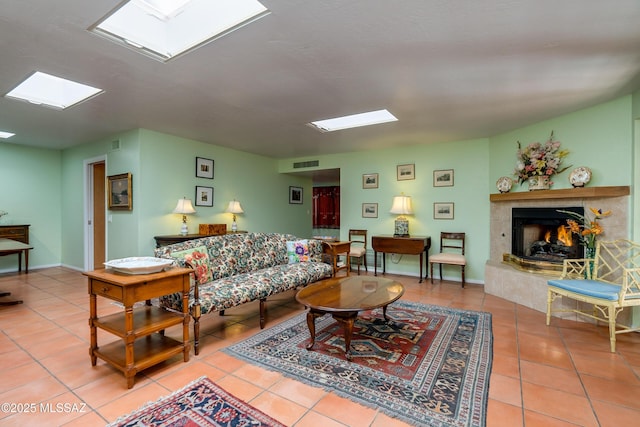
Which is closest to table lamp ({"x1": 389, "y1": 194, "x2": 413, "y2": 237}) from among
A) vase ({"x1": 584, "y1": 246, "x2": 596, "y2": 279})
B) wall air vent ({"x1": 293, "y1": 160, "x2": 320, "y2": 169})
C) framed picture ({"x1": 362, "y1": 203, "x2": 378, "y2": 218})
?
framed picture ({"x1": 362, "y1": 203, "x2": 378, "y2": 218})

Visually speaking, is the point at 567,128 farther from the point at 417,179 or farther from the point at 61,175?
the point at 61,175

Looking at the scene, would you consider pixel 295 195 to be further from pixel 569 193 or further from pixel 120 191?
pixel 569 193

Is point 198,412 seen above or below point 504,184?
below

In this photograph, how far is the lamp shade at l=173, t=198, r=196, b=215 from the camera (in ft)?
14.2

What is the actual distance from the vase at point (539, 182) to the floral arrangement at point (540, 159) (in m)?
0.04

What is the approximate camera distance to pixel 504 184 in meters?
4.13

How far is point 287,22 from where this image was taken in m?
1.77

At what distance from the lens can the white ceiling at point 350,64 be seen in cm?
170

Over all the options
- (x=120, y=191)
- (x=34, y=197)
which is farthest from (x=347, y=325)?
(x=34, y=197)

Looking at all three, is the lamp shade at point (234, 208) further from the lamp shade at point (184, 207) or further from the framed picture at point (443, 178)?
the framed picture at point (443, 178)

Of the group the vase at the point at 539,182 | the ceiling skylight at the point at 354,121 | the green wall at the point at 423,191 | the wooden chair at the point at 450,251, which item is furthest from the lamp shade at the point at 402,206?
the vase at the point at 539,182

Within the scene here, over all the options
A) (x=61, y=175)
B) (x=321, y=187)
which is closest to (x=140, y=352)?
(x=61, y=175)

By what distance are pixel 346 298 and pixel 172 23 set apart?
243 cm

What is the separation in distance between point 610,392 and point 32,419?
11.0 ft
